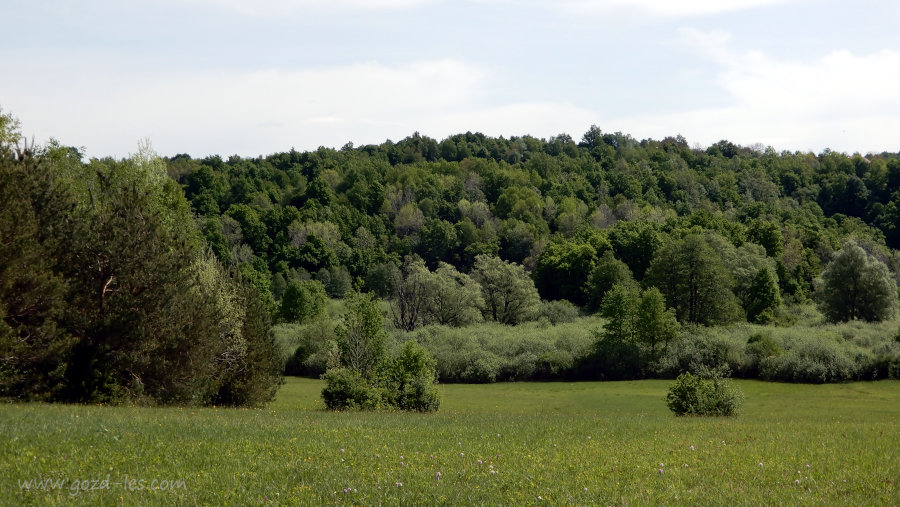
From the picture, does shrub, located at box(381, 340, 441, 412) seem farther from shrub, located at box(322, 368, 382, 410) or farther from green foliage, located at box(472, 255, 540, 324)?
green foliage, located at box(472, 255, 540, 324)

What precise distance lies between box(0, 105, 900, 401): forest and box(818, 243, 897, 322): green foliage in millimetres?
215

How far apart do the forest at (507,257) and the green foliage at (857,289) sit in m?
0.21

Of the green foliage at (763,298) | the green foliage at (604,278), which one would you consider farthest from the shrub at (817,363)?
the green foliage at (604,278)

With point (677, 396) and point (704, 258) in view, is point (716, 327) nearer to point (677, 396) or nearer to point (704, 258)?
point (704, 258)

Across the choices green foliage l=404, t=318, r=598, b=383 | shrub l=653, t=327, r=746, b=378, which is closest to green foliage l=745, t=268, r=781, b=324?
shrub l=653, t=327, r=746, b=378

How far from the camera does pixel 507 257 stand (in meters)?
144

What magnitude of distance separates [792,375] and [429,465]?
5884cm

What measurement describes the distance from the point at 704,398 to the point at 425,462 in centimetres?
2029

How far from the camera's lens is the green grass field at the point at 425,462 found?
1223 cm

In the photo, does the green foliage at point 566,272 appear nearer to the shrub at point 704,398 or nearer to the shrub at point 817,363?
the shrub at point 817,363

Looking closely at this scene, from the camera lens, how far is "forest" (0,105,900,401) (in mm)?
32188

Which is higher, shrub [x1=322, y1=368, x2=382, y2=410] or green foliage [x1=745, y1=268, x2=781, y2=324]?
green foliage [x1=745, y1=268, x2=781, y2=324]

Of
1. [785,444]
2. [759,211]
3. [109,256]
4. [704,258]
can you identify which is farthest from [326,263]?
[785,444]

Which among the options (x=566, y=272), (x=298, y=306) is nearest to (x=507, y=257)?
(x=566, y=272)
